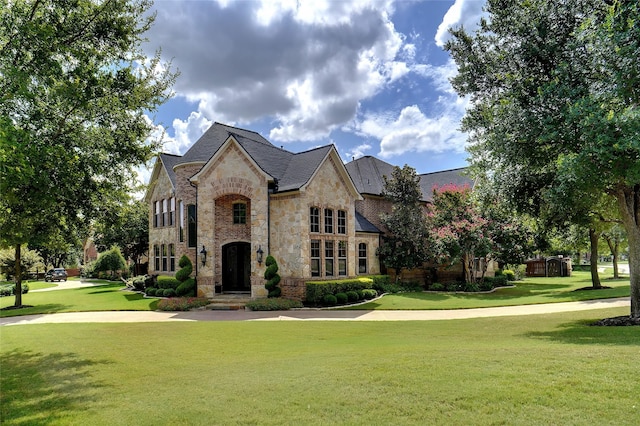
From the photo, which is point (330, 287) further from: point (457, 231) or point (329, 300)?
point (457, 231)

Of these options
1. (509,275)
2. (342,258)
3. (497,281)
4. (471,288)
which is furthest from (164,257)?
(509,275)

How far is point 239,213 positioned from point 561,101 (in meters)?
16.7

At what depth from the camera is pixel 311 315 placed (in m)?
17.8

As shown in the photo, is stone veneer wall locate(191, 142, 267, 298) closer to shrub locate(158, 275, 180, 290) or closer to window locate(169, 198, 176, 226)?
shrub locate(158, 275, 180, 290)

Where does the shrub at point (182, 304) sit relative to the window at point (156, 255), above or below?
below

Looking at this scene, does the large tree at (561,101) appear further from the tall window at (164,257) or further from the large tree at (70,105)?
the tall window at (164,257)

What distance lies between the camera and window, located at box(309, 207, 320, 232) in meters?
22.0

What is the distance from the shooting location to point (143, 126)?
12.2 meters

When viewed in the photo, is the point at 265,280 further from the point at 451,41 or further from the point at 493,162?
the point at 451,41

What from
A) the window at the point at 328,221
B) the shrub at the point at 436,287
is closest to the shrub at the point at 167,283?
the window at the point at 328,221

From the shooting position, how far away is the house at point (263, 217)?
21.4 m

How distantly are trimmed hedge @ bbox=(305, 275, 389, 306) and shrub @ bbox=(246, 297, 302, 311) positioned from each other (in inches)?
34.7

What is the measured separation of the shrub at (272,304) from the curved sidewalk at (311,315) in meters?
0.51

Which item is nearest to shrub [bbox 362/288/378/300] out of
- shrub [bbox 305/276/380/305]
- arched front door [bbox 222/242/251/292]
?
shrub [bbox 305/276/380/305]
